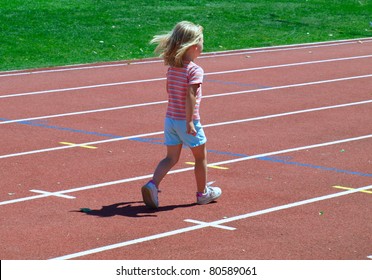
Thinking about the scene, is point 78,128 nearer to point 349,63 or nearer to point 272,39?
point 349,63

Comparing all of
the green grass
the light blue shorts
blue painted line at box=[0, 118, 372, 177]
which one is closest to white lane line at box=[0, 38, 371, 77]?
the green grass

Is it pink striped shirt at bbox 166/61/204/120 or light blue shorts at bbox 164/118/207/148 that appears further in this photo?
light blue shorts at bbox 164/118/207/148

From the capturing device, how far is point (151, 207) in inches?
343

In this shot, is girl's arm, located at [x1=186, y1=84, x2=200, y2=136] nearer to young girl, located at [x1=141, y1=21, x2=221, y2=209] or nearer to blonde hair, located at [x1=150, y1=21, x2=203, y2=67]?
young girl, located at [x1=141, y1=21, x2=221, y2=209]

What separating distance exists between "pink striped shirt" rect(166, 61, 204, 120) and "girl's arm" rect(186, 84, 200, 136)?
2.3 inches

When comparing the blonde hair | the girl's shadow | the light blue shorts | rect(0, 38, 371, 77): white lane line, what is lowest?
rect(0, 38, 371, 77): white lane line

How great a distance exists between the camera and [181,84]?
8.75 metres

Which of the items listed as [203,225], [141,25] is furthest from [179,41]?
[141,25]

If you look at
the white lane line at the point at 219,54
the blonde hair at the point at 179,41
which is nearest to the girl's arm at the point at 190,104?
the blonde hair at the point at 179,41

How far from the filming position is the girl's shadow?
28.0ft

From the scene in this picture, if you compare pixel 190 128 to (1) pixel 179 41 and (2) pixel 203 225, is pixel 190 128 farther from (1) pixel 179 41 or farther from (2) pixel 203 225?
(2) pixel 203 225

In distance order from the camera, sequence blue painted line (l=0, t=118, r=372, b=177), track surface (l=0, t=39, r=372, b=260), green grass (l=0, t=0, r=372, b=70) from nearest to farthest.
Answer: track surface (l=0, t=39, r=372, b=260), blue painted line (l=0, t=118, r=372, b=177), green grass (l=0, t=0, r=372, b=70)

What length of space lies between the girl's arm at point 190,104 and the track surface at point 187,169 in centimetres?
77

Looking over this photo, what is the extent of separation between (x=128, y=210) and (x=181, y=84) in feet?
4.25
